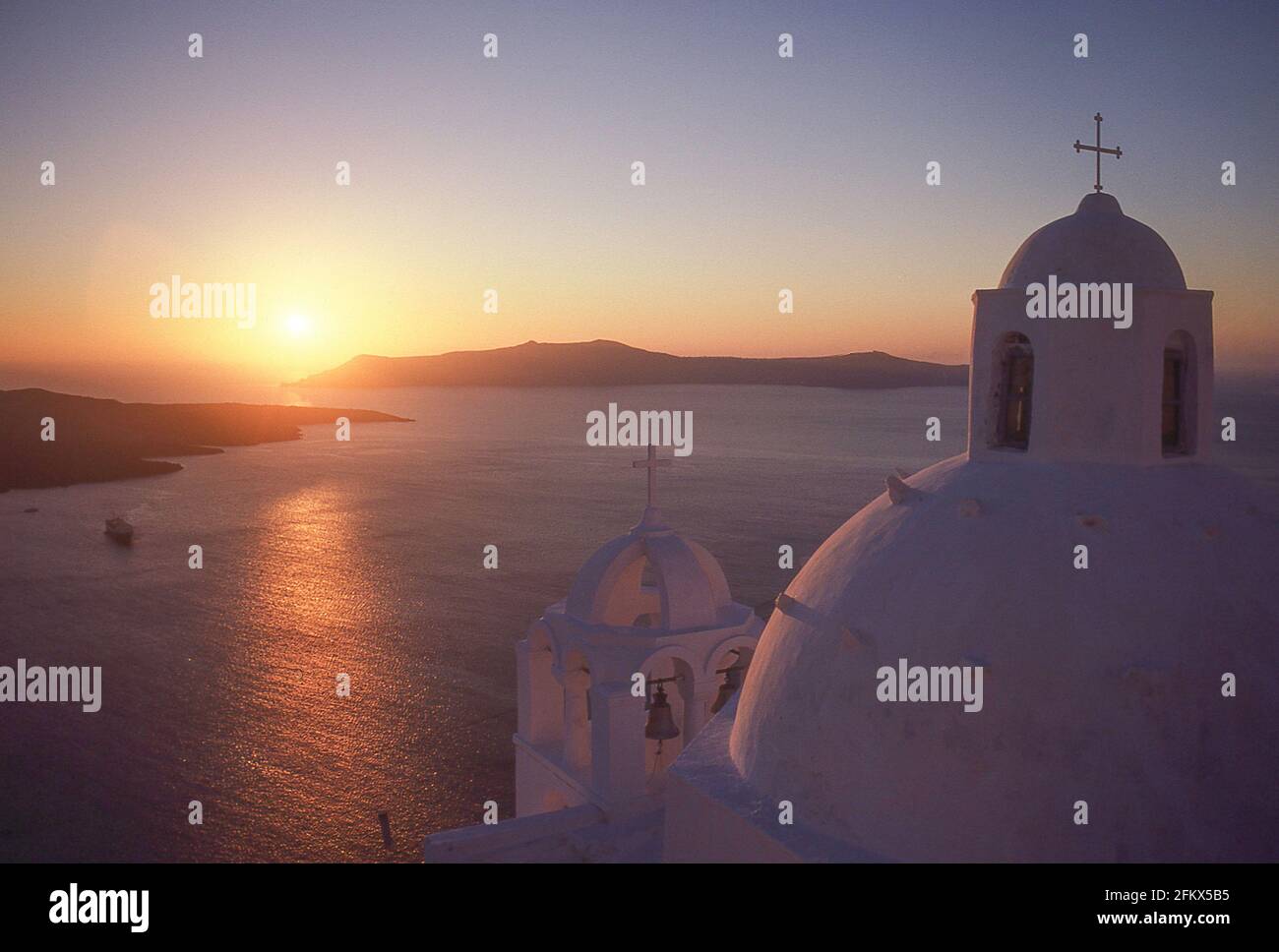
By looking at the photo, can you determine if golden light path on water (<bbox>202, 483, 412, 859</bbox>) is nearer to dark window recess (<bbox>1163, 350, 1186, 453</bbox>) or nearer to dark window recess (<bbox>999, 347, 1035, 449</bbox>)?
dark window recess (<bbox>999, 347, 1035, 449</bbox>)

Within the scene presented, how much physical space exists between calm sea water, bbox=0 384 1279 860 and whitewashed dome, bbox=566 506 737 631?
56.0 feet

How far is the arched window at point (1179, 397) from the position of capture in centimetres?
612

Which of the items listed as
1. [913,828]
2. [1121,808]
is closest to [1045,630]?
[1121,808]

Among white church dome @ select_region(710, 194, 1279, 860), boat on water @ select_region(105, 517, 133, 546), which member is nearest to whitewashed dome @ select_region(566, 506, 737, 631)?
white church dome @ select_region(710, 194, 1279, 860)

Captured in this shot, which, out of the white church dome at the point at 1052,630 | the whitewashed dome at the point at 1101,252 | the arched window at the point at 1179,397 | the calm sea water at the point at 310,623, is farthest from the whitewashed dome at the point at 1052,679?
the calm sea water at the point at 310,623

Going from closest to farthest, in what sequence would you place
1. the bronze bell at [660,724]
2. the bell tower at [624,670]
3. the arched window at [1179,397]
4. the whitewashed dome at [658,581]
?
the arched window at [1179,397] → the bell tower at [624,670] → the bronze bell at [660,724] → the whitewashed dome at [658,581]

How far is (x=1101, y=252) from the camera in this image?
6.17m

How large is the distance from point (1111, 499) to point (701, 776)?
130 inches

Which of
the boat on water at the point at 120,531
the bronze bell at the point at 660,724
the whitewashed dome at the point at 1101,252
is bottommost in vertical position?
the boat on water at the point at 120,531

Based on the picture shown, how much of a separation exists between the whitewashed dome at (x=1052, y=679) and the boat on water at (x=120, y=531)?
184ft

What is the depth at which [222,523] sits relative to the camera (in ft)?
197

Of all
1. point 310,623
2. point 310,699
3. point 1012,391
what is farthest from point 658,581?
point 310,623

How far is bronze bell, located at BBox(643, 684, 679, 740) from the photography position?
9.96m

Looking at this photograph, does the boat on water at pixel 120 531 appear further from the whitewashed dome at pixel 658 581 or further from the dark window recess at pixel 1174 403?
the dark window recess at pixel 1174 403
